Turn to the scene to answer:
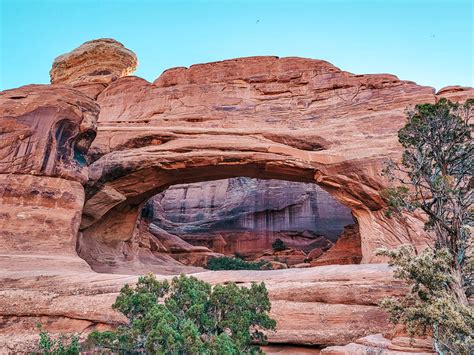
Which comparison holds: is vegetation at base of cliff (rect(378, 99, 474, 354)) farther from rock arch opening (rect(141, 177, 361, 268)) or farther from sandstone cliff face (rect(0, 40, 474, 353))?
rock arch opening (rect(141, 177, 361, 268))

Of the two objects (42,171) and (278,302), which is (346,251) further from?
(42,171)

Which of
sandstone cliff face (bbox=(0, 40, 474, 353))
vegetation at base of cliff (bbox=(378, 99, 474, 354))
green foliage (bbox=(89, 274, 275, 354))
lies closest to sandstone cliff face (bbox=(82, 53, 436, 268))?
sandstone cliff face (bbox=(0, 40, 474, 353))

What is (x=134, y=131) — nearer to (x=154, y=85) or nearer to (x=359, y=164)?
(x=154, y=85)

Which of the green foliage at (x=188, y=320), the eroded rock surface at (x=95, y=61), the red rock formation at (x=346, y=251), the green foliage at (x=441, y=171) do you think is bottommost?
the red rock formation at (x=346, y=251)

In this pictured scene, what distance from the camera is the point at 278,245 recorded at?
31.2 m

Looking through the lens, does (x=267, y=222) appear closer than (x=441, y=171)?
No

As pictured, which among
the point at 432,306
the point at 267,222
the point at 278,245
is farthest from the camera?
the point at 267,222

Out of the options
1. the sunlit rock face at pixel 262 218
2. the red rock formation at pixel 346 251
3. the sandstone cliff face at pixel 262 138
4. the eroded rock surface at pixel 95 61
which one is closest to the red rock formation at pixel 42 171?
the sandstone cliff face at pixel 262 138

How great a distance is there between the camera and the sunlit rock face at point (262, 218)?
32.1 meters

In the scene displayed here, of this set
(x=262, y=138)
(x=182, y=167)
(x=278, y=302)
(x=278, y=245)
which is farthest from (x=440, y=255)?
(x=278, y=245)

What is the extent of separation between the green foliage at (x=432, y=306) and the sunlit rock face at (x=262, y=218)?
2466 cm

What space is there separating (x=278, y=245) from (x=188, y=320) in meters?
25.2

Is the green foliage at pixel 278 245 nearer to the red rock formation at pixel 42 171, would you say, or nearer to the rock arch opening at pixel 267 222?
the rock arch opening at pixel 267 222

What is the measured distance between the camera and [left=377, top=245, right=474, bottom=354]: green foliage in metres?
5.97
